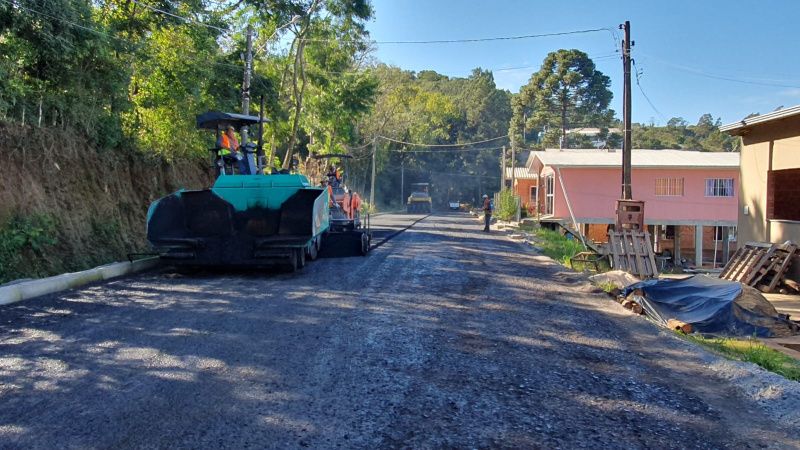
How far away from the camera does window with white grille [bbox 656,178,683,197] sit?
107 ft

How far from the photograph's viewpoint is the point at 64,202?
12641mm

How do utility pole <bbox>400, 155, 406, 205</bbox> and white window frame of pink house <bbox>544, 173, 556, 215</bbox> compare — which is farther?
utility pole <bbox>400, 155, 406, 205</bbox>

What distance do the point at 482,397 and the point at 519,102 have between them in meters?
58.0

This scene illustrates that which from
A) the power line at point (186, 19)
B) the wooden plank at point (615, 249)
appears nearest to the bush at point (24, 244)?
the power line at point (186, 19)

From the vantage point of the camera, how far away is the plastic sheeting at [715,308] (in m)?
9.99

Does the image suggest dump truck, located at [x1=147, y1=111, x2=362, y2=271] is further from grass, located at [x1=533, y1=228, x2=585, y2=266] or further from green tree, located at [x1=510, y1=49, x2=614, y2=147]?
green tree, located at [x1=510, y1=49, x2=614, y2=147]

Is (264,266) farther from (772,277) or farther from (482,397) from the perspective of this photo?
(772,277)

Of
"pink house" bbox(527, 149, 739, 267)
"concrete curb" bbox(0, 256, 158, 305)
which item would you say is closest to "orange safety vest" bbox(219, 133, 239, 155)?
"concrete curb" bbox(0, 256, 158, 305)

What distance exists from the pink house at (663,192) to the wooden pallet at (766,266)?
15.3 metres

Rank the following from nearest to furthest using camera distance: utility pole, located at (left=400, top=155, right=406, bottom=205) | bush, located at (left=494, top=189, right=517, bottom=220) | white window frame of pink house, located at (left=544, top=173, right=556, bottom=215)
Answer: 1. white window frame of pink house, located at (left=544, top=173, right=556, bottom=215)
2. bush, located at (left=494, top=189, right=517, bottom=220)
3. utility pole, located at (left=400, top=155, right=406, bottom=205)

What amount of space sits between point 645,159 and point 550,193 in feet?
17.3

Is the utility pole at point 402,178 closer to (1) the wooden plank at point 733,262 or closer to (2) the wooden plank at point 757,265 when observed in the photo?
(1) the wooden plank at point 733,262

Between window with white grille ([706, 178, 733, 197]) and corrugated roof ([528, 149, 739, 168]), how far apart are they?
35.9 inches

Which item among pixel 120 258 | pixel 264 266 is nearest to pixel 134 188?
pixel 120 258
